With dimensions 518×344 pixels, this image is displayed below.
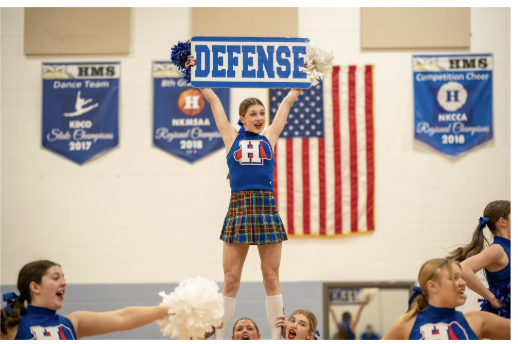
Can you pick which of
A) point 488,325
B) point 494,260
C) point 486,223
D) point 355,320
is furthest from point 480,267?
point 355,320

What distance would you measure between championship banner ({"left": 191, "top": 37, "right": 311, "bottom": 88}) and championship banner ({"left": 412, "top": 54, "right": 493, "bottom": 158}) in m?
3.55

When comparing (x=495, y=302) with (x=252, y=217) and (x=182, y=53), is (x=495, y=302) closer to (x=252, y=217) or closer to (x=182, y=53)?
(x=252, y=217)

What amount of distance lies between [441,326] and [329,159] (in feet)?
14.1

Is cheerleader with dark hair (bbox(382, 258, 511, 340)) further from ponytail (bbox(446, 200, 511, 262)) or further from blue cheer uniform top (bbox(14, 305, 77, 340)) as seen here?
blue cheer uniform top (bbox(14, 305, 77, 340))

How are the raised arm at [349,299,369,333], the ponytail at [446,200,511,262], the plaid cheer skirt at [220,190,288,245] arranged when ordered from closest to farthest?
the ponytail at [446,200,511,262] → the plaid cheer skirt at [220,190,288,245] → the raised arm at [349,299,369,333]

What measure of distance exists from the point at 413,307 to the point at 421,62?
15.5ft

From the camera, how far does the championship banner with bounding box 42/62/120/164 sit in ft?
24.4

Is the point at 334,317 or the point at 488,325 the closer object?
the point at 488,325

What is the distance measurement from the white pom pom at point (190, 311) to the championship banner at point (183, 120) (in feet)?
15.1

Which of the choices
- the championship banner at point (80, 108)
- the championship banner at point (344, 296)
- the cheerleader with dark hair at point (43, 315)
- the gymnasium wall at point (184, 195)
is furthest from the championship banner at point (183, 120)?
the cheerleader with dark hair at point (43, 315)

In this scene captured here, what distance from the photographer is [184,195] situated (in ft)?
24.2

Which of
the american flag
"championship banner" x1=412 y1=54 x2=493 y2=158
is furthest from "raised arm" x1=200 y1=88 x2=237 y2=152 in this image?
"championship banner" x1=412 y1=54 x2=493 y2=158

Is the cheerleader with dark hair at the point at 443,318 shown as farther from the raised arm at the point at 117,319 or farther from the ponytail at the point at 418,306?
the raised arm at the point at 117,319

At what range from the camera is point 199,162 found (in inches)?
292
